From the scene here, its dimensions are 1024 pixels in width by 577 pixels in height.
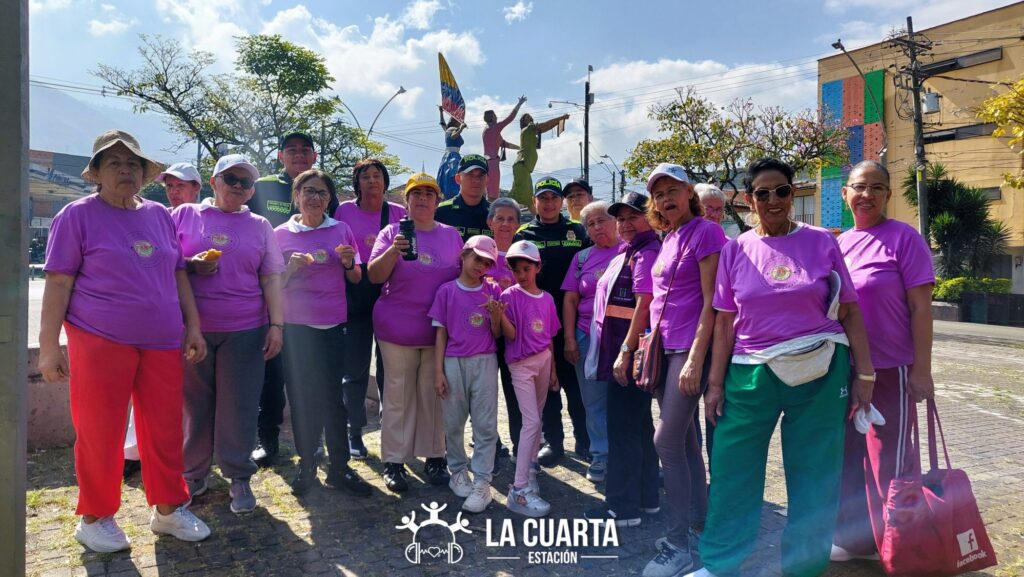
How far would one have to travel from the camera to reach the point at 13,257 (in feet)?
6.74

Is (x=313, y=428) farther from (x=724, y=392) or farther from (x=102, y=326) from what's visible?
(x=724, y=392)

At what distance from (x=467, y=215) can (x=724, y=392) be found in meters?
2.61

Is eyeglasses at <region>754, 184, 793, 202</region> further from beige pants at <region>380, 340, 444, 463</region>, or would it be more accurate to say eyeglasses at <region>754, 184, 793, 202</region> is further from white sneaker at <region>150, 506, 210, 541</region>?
white sneaker at <region>150, 506, 210, 541</region>

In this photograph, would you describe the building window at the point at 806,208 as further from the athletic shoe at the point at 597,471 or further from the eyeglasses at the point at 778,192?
the eyeglasses at the point at 778,192

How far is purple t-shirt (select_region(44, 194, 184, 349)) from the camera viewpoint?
3.17m

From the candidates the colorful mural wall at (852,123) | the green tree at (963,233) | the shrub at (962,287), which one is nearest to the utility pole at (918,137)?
the shrub at (962,287)

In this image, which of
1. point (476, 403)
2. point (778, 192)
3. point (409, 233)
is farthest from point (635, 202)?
point (476, 403)

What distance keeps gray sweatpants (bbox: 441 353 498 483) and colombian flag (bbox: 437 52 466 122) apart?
1412 cm

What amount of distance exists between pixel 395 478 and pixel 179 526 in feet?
4.30

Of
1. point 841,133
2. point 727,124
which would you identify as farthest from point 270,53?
point 841,133

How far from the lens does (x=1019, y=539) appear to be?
3.62m

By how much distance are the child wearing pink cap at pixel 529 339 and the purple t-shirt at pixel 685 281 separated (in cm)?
114

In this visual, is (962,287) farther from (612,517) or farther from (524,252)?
(612,517)

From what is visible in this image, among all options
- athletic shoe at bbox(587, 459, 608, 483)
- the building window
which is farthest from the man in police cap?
the building window
